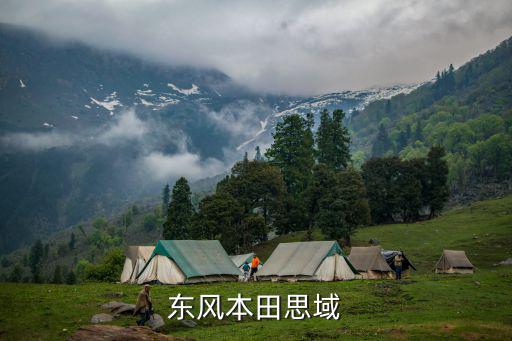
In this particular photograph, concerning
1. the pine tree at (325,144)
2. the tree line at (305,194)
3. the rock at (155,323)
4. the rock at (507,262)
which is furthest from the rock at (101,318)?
the pine tree at (325,144)

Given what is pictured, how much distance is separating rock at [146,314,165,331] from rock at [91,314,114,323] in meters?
2.52

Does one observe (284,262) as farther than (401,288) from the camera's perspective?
Yes

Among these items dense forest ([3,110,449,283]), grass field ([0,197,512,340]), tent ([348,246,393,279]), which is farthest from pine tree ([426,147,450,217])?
grass field ([0,197,512,340])

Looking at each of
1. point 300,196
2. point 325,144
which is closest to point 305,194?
point 300,196

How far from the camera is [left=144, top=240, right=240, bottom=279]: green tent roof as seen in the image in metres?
49.9

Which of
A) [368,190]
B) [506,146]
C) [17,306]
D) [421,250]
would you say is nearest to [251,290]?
[17,306]

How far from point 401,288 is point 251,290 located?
11.3 metres

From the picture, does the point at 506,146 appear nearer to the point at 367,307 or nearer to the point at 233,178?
the point at 233,178

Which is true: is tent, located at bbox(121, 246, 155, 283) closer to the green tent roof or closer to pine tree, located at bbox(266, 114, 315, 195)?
the green tent roof

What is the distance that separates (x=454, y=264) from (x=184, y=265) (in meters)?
29.3

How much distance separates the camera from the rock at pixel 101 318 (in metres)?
27.6

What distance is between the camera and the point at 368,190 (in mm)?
102375

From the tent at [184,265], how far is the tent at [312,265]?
170 inches

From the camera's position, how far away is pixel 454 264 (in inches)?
2192
